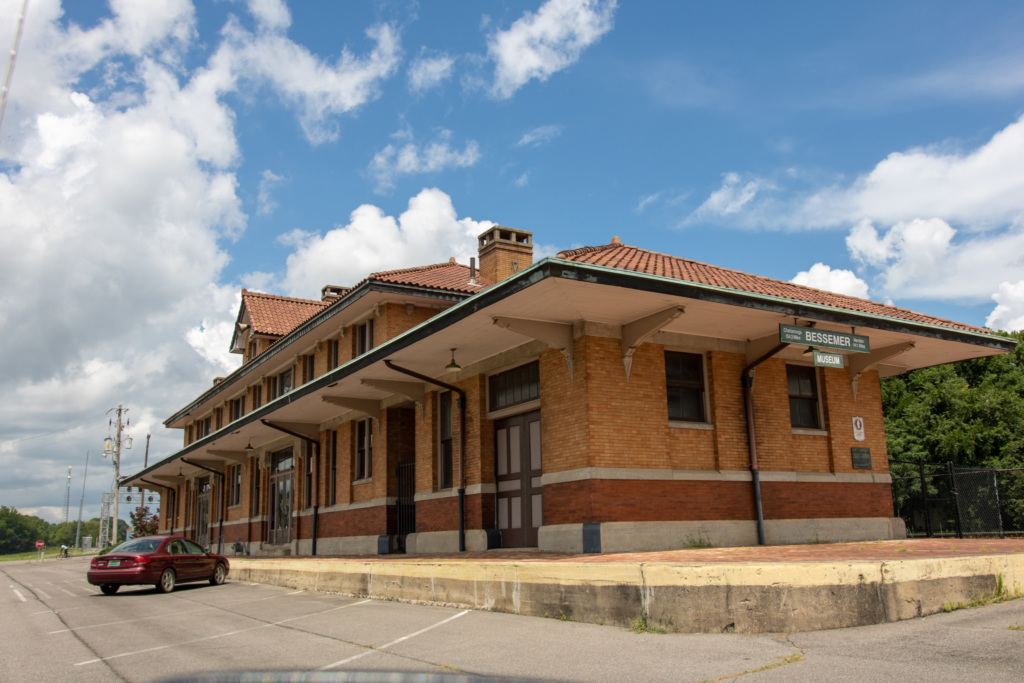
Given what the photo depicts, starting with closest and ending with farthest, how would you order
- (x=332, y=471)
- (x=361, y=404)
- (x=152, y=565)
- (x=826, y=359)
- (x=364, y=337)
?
(x=826, y=359), (x=152, y=565), (x=361, y=404), (x=364, y=337), (x=332, y=471)

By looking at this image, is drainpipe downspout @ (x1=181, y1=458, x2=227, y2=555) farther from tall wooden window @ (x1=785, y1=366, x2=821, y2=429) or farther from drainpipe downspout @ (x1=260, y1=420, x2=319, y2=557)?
tall wooden window @ (x1=785, y1=366, x2=821, y2=429)

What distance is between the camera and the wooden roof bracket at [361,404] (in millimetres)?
19531

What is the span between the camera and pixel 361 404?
20.0 meters

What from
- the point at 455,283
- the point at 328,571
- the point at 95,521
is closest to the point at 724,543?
the point at 328,571

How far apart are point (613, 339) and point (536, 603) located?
5361 millimetres

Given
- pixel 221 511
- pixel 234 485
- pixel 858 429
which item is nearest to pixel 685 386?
pixel 858 429

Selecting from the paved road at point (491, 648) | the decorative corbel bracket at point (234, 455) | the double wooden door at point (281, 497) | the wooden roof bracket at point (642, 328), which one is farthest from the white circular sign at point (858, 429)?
the decorative corbel bracket at point (234, 455)

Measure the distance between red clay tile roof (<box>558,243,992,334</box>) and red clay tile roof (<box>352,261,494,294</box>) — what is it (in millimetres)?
5756

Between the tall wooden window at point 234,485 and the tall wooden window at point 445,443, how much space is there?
1731 centimetres

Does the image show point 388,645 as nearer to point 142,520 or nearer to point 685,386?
point 685,386

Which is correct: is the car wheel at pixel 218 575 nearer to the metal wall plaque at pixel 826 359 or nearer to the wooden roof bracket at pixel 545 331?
the wooden roof bracket at pixel 545 331

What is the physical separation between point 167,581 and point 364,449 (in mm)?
5844

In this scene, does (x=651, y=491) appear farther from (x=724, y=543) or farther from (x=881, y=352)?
(x=881, y=352)

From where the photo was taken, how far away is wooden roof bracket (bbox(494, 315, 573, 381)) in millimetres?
12648
